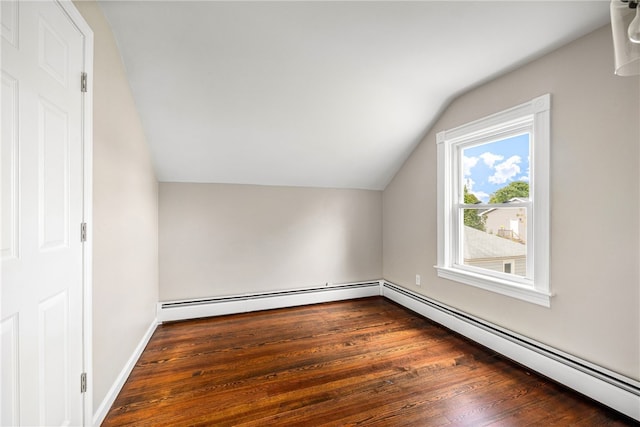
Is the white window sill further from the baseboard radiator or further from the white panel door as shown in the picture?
the white panel door

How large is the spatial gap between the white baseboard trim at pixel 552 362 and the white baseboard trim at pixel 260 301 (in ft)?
3.51

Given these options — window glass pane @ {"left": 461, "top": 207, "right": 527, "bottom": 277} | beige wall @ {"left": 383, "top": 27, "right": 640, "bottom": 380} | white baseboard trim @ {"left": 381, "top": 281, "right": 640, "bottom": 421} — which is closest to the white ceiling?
beige wall @ {"left": 383, "top": 27, "right": 640, "bottom": 380}

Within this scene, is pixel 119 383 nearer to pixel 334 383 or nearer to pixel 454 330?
pixel 334 383

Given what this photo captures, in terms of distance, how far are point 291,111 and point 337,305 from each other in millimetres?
2411

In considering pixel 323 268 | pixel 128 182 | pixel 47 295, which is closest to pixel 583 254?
pixel 323 268

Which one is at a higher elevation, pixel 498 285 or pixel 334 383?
pixel 498 285

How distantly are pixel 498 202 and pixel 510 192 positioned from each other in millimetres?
134

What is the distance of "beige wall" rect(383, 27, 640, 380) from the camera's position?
1.55 m

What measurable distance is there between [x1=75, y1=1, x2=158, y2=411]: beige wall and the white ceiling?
0.22 m

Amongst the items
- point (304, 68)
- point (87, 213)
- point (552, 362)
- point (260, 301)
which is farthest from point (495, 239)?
point (87, 213)

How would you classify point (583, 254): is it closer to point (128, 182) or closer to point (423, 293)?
point (423, 293)

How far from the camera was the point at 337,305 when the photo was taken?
3.45m

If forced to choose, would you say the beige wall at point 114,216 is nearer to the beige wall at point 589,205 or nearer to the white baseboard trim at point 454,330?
the white baseboard trim at point 454,330

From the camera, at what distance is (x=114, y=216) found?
5.62 feet
